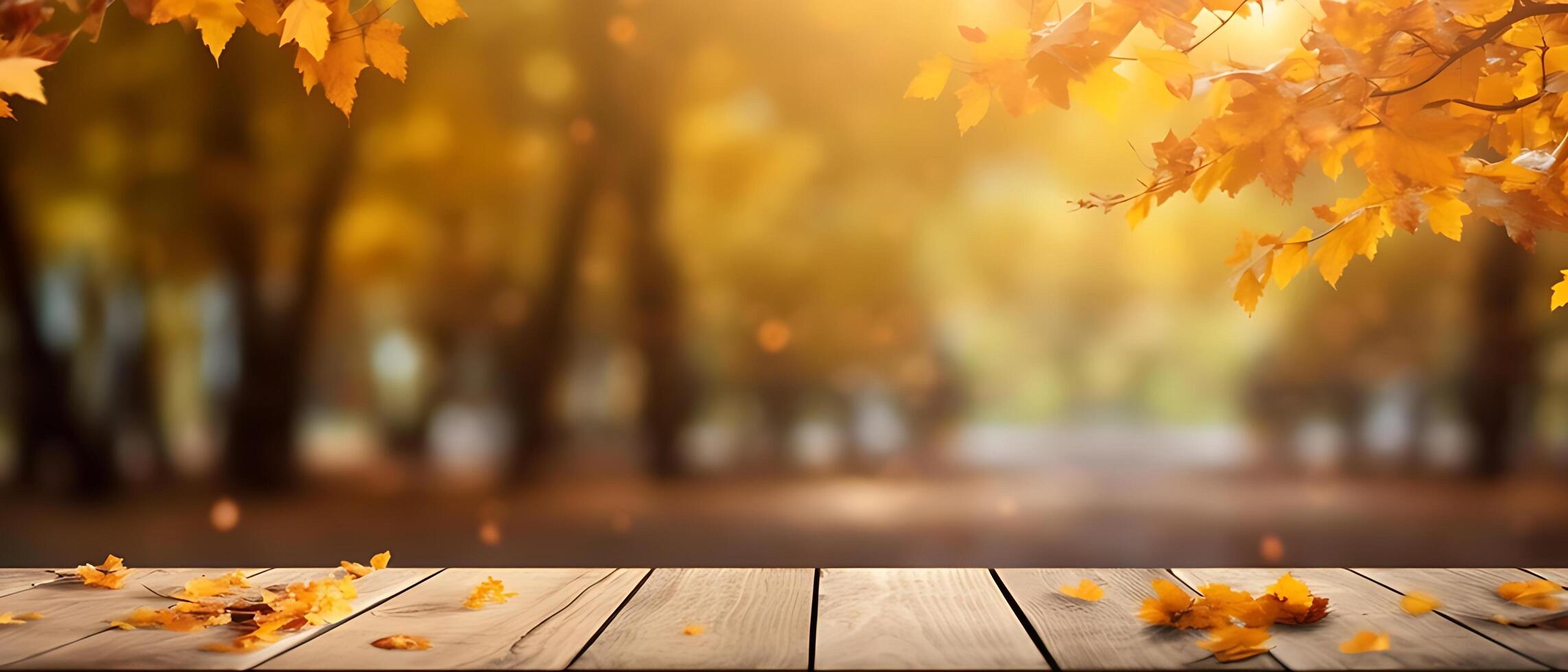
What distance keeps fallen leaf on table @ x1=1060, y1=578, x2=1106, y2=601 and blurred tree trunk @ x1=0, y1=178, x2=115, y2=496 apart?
8.01 feet

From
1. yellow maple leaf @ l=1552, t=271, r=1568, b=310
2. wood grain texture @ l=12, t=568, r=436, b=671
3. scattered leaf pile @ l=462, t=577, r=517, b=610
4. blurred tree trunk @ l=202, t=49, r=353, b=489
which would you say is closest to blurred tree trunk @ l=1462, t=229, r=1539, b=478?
yellow maple leaf @ l=1552, t=271, r=1568, b=310

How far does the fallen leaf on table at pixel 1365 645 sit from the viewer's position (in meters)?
1.15

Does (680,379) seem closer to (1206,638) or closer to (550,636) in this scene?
(550,636)

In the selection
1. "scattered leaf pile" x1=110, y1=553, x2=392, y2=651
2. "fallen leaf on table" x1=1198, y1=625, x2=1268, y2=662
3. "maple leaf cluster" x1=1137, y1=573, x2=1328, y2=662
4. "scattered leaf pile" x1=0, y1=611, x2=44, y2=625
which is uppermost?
"scattered leaf pile" x1=0, y1=611, x2=44, y2=625

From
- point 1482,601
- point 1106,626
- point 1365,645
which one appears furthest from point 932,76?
point 1482,601

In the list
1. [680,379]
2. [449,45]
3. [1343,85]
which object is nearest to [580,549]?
[680,379]

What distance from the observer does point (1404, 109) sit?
116 centimetres

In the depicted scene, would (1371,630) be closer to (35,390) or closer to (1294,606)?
(1294,606)

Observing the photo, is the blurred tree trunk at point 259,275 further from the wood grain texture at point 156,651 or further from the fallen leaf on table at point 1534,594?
the fallen leaf on table at point 1534,594

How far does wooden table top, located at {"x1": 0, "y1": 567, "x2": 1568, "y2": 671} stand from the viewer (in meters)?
1.13

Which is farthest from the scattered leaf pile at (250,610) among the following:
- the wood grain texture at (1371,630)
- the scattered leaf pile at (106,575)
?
the wood grain texture at (1371,630)

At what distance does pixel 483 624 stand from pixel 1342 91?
1.23 metres

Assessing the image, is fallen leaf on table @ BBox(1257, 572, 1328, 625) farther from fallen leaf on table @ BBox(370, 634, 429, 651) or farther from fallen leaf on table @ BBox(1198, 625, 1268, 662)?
fallen leaf on table @ BBox(370, 634, 429, 651)

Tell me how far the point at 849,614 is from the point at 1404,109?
3.00ft
